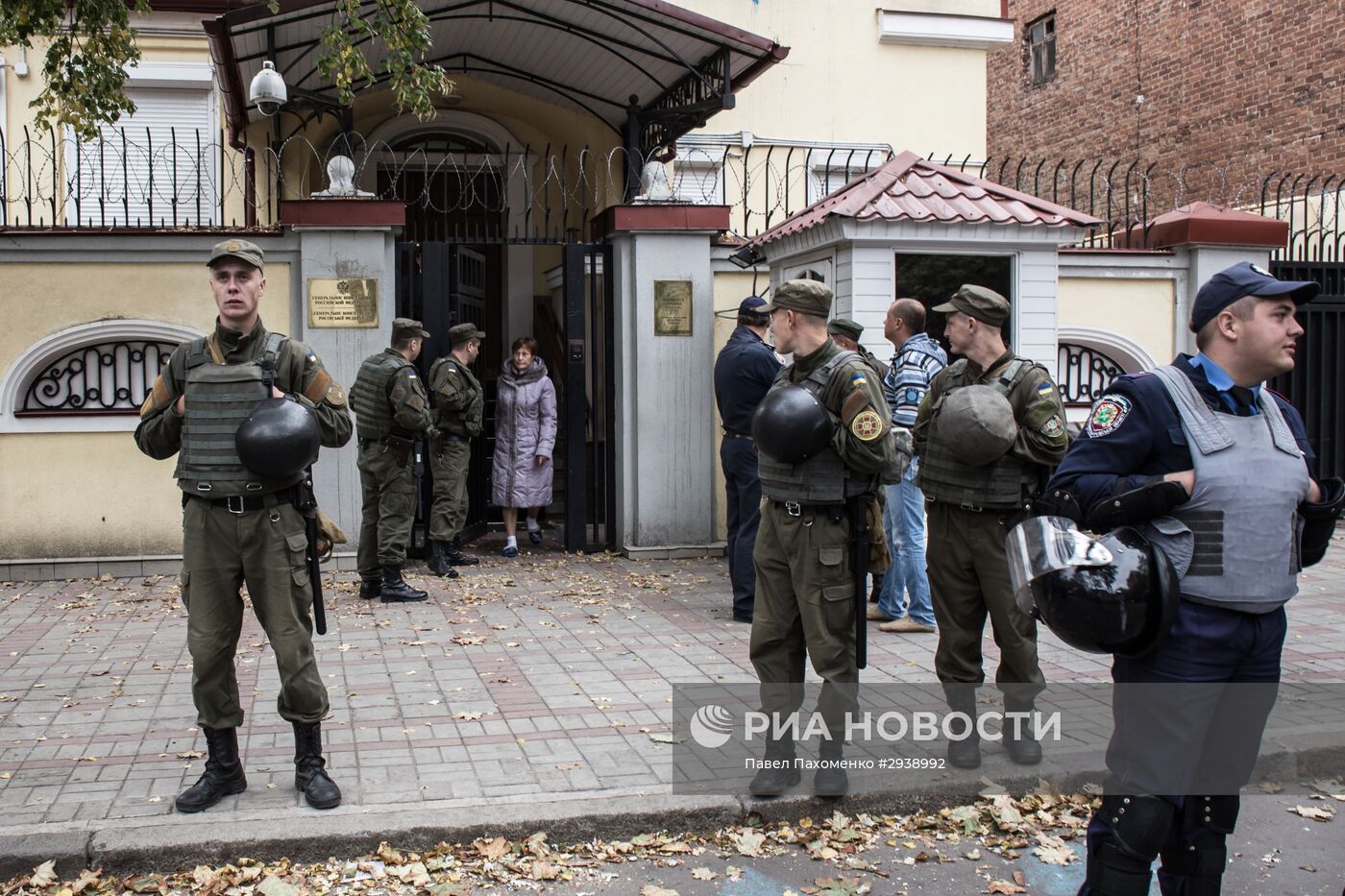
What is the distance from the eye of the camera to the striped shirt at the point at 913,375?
7008 millimetres

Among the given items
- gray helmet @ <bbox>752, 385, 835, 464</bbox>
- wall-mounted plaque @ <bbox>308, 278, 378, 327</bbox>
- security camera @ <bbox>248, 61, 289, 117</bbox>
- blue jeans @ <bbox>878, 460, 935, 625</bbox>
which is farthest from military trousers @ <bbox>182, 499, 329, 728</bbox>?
security camera @ <bbox>248, 61, 289, 117</bbox>

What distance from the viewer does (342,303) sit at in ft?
31.4

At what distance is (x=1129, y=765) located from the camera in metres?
3.35

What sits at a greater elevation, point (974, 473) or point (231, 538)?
point (974, 473)

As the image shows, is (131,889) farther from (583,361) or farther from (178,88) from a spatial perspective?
(178,88)

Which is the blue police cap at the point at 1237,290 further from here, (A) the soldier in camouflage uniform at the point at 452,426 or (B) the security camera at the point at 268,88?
(B) the security camera at the point at 268,88

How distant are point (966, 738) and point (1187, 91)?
1529 centimetres

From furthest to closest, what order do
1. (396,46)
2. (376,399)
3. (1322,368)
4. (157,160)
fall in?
(157,160) → (1322,368) → (376,399) → (396,46)

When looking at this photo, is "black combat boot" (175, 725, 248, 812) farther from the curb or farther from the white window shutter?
the white window shutter

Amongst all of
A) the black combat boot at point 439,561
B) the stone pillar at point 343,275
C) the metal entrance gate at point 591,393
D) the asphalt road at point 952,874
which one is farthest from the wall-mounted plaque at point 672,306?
the asphalt road at point 952,874

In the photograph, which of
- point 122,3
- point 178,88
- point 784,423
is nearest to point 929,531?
point 784,423

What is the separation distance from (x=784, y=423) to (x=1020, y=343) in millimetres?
4648

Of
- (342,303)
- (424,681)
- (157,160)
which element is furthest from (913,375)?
(157,160)

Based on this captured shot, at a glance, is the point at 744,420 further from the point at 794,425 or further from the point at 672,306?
the point at 794,425
